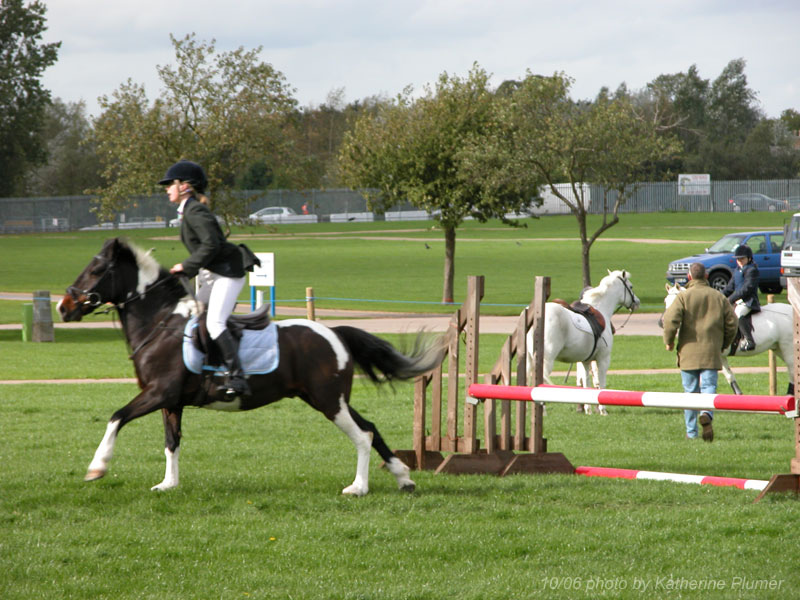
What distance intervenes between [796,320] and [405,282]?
31366 mm

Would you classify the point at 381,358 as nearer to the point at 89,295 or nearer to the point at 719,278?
the point at 89,295

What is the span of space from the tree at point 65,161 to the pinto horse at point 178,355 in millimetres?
89610

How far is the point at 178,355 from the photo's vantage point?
7.83 meters

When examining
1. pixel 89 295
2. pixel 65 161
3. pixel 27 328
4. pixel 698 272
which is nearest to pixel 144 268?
pixel 89 295

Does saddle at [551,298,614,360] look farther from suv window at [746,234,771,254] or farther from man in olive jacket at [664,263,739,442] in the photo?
suv window at [746,234,771,254]

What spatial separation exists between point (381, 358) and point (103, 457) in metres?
2.36

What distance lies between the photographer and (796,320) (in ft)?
25.3

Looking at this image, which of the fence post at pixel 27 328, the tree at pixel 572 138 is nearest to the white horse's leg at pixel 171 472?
the fence post at pixel 27 328

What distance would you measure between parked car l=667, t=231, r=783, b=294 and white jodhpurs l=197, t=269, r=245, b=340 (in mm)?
27854

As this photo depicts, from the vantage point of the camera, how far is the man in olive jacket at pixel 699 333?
448 inches

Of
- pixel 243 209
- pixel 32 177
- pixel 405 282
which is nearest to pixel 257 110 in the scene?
pixel 243 209

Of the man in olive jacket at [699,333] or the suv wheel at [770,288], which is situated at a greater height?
the man in olive jacket at [699,333]

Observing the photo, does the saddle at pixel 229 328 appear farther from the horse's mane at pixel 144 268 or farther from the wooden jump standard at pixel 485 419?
the wooden jump standard at pixel 485 419

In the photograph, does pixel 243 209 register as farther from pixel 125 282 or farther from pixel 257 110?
pixel 125 282
